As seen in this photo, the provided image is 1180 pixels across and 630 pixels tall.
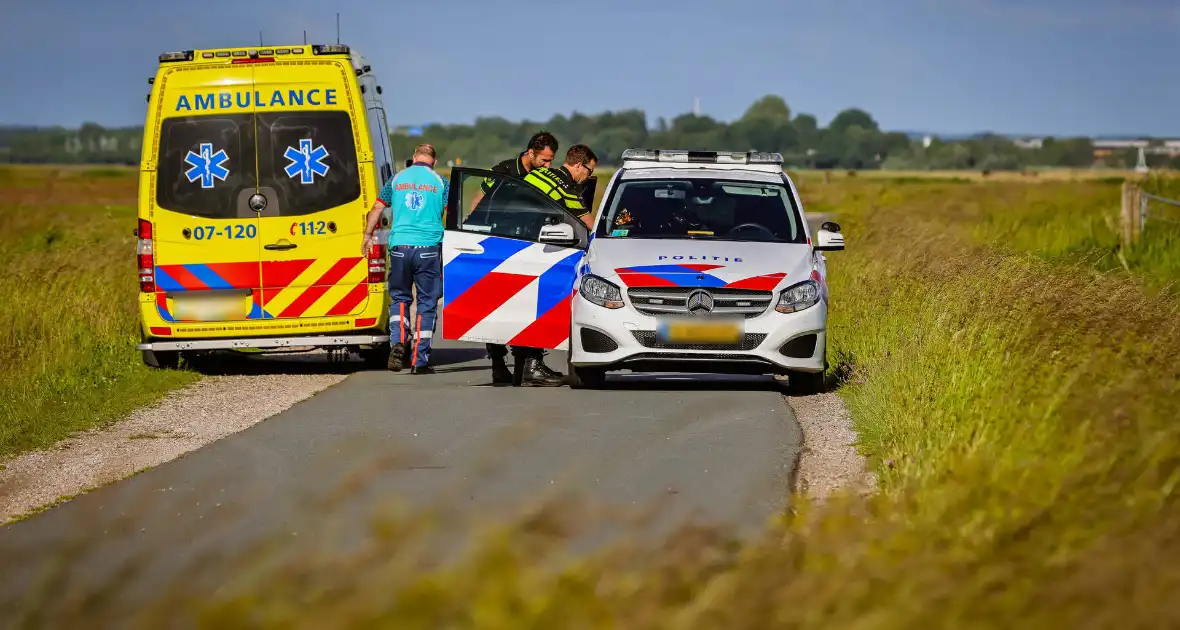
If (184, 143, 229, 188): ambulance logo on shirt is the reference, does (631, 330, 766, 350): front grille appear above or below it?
below

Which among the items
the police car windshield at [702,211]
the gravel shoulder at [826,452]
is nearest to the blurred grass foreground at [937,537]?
the gravel shoulder at [826,452]

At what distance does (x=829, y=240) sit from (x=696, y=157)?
169 cm

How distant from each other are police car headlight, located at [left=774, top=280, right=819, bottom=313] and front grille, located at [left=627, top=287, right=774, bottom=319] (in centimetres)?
10

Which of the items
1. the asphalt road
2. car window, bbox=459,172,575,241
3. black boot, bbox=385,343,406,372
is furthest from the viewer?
black boot, bbox=385,343,406,372

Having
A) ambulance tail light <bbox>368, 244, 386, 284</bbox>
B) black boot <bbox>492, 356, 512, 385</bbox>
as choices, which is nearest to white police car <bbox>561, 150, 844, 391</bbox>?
black boot <bbox>492, 356, 512, 385</bbox>

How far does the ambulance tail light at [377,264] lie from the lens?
47.6 ft

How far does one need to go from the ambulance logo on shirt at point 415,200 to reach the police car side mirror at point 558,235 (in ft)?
5.21

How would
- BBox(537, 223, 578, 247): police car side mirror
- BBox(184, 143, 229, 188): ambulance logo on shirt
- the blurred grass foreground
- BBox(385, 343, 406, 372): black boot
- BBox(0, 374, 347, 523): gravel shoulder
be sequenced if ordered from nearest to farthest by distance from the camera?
the blurred grass foreground → BBox(0, 374, 347, 523): gravel shoulder → BBox(537, 223, 578, 247): police car side mirror → BBox(184, 143, 229, 188): ambulance logo on shirt → BBox(385, 343, 406, 372): black boot

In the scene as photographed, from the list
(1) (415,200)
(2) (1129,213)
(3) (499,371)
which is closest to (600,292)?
(3) (499,371)

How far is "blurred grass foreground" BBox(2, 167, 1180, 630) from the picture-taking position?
12.9 feet

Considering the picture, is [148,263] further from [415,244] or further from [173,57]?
[415,244]

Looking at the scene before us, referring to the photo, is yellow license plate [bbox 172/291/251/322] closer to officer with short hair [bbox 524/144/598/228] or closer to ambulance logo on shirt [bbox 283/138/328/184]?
ambulance logo on shirt [bbox 283/138/328/184]

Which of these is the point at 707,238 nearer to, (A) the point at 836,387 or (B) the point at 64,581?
(A) the point at 836,387

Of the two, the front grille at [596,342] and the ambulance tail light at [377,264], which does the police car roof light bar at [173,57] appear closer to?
the ambulance tail light at [377,264]
